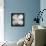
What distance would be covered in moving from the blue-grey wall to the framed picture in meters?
0.13

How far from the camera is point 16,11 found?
597cm

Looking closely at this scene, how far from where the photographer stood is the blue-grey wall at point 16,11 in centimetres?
595

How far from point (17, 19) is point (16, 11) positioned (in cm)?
36

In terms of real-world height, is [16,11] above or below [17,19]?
above

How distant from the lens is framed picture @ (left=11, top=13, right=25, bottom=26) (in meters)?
5.99

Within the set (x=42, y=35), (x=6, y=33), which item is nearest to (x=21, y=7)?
(x=6, y=33)

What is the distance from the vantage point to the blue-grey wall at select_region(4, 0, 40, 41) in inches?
234

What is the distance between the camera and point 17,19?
6.02m

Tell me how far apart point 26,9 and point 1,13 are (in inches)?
44.0

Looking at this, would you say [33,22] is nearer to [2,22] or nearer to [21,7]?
[21,7]

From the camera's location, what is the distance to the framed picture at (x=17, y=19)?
5.99m

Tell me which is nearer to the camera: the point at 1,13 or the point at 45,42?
the point at 45,42

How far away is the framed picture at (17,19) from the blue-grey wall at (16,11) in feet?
0.44

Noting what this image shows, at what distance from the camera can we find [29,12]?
5996mm
